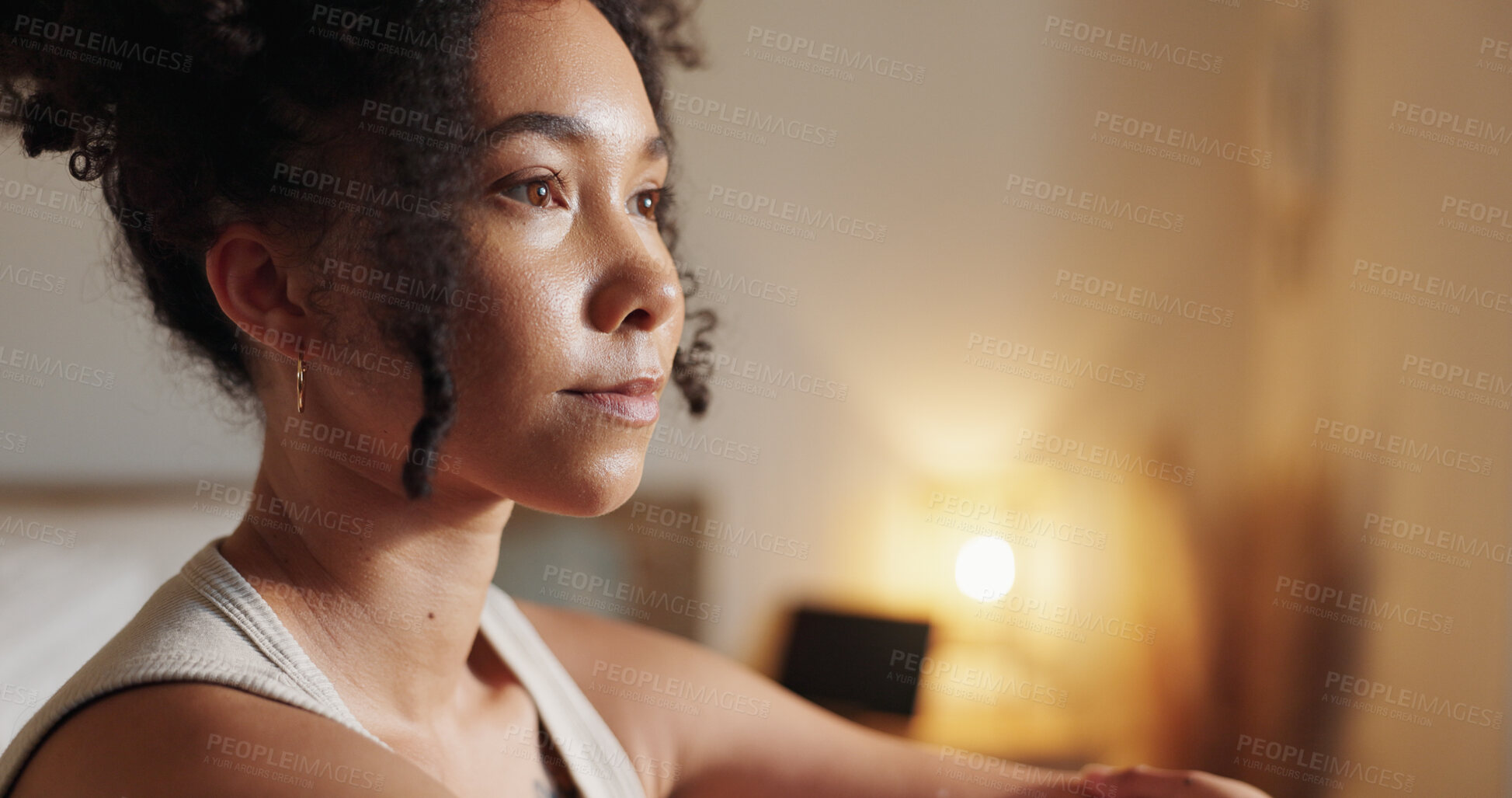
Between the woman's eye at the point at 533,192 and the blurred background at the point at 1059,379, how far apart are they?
3.80 feet

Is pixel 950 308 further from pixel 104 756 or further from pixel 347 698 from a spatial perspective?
pixel 104 756

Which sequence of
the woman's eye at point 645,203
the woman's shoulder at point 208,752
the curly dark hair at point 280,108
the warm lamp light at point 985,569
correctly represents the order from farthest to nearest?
the warm lamp light at point 985,569, the woman's eye at point 645,203, the curly dark hair at point 280,108, the woman's shoulder at point 208,752

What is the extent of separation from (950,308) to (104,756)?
5.82 ft

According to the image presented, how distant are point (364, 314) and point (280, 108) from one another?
0.55 feet

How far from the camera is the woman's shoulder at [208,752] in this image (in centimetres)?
58

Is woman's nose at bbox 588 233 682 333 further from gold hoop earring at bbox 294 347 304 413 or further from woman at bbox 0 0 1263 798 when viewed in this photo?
gold hoop earring at bbox 294 347 304 413

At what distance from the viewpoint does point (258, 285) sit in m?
0.73

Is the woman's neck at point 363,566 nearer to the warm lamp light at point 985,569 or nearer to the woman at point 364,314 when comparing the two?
the woman at point 364,314

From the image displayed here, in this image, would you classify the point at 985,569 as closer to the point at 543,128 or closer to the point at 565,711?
the point at 565,711

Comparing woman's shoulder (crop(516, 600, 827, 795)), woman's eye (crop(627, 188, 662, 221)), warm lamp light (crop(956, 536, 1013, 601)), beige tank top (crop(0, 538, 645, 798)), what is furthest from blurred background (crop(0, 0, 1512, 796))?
beige tank top (crop(0, 538, 645, 798))

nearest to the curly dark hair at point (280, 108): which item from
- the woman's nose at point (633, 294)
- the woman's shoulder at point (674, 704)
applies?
the woman's nose at point (633, 294)

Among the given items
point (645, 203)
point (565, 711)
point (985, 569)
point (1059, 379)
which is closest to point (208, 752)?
point (565, 711)

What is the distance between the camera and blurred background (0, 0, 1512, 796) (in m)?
1.81

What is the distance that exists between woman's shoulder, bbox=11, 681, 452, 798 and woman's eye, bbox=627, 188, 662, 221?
1.50ft
